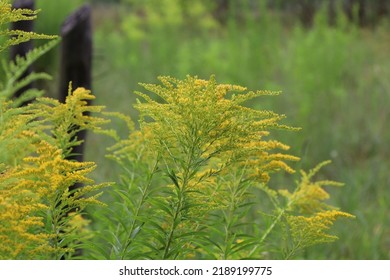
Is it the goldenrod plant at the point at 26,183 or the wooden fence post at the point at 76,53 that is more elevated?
the wooden fence post at the point at 76,53

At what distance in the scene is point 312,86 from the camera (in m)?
6.20

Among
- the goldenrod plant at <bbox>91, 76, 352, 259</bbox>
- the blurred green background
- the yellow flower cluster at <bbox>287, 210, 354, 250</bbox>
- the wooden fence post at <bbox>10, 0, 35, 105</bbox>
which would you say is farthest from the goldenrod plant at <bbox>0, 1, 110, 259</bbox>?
the blurred green background

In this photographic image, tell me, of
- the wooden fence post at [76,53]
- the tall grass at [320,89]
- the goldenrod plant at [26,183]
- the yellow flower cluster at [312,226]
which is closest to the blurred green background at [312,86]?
the tall grass at [320,89]

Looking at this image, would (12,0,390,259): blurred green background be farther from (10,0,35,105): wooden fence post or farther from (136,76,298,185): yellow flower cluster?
(136,76,298,185): yellow flower cluster

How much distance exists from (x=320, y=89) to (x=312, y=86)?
456mm

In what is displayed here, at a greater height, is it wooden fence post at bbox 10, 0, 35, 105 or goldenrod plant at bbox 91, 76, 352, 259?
wooden fence post at bbox 10, 0, 35, 105

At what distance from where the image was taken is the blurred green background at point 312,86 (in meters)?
4.94

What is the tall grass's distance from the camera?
4.87m

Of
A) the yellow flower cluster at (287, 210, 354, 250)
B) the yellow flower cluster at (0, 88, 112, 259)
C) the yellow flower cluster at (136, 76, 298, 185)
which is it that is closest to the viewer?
the yellow flower cluster at (0, 88, 112, 259)

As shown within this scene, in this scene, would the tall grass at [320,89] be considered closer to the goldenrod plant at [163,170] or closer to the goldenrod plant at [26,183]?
the goldenrod plant at [163,170]

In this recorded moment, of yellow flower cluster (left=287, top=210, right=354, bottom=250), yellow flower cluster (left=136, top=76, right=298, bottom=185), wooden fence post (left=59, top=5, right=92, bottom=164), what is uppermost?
wooden fence post (left=59, top=5, right=92, bottom=164)

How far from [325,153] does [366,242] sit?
176 cm

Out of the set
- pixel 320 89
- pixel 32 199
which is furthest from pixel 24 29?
pixel 320 89

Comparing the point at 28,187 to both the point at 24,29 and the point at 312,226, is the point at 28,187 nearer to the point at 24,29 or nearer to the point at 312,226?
the point at 312,226
